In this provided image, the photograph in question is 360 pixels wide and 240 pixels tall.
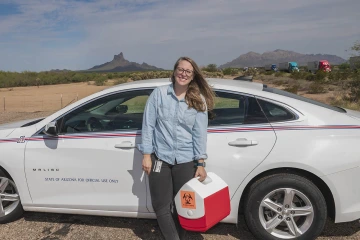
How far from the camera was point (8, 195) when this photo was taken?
12.2 feet

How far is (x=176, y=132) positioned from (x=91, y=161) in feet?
3.59

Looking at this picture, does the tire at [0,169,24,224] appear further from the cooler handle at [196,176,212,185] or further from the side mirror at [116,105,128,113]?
the cooler handle at [196,176,212,185]

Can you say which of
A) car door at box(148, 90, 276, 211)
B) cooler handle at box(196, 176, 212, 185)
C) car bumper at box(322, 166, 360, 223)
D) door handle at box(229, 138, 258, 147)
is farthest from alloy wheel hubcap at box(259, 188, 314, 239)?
cooler handle at box(196, 176, 212, 185)

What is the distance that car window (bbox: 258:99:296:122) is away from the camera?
3.12 meters

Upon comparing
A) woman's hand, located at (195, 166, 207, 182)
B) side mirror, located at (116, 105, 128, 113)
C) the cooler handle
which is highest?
side mirror, located at (116, 105, 128, 113)

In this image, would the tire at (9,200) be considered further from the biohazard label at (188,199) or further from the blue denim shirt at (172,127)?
the biohazard label at (188,199)

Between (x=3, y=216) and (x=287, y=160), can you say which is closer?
(x=287, y=160)

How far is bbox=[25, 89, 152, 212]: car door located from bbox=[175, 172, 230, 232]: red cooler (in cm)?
62

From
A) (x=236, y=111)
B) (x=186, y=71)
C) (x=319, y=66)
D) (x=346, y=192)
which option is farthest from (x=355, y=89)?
(x=319, y=66)

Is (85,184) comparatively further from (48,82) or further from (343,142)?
(48,82)

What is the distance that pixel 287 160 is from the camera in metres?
2.96

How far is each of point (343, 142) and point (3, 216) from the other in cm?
364

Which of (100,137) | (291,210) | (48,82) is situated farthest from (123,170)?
(48,82)

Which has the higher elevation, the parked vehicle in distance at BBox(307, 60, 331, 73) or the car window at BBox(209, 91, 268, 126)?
the parked vehicle in distance at BBox(307, 60, 331, 73)
